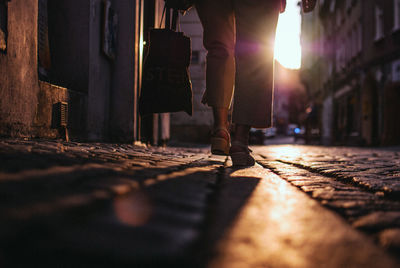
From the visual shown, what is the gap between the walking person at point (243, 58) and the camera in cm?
268

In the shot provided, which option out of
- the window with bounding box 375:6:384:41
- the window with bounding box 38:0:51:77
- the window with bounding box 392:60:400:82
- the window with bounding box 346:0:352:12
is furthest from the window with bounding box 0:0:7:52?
the window with bounding box 346:0:352:12

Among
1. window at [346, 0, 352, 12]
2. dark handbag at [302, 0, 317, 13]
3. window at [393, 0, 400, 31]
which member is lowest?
dark handbag at [302, 0, 317, 13]

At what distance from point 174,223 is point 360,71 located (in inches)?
756

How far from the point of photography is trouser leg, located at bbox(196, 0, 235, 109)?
2768mm

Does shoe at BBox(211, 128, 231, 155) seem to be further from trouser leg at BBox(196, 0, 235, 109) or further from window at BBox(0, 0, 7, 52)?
window at BBox(0, 0, 7, 52)

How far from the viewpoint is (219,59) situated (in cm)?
284

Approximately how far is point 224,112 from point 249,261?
2137 millimetres

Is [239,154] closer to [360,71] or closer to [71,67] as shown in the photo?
[71,67]

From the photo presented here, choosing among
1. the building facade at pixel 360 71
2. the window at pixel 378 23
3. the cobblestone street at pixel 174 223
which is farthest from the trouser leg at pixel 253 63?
the window at pixel 378 23

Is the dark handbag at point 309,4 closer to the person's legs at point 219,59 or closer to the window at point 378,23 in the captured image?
the person's legs at point 219,59

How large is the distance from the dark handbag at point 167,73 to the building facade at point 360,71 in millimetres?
13370

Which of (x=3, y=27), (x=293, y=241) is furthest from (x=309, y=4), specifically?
Result: (x=293, y=241)

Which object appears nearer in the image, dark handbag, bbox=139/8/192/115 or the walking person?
the walking person

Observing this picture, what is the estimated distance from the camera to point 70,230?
0.80 m
